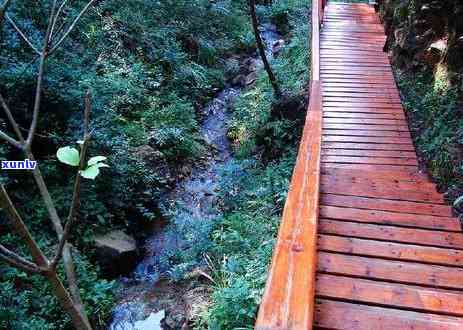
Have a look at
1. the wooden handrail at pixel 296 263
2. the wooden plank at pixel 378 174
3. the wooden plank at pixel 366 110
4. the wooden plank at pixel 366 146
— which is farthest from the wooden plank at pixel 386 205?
the wooden plank at pixel 366 110

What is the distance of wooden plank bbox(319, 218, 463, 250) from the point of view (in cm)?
367

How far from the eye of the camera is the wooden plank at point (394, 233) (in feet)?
12.0

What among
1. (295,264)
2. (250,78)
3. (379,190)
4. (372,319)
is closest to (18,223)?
(295,264)

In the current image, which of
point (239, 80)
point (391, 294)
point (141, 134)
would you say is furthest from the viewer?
point (239, 80)

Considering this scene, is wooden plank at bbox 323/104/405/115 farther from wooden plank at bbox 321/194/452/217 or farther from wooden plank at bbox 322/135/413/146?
wooden plank at bbox 321/194/452/217

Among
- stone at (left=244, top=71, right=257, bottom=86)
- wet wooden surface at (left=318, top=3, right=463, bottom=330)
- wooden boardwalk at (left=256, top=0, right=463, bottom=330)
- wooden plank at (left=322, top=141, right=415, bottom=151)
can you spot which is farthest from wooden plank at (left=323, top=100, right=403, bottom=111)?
stone at (left=244, top=71, right=257, bottom=86)

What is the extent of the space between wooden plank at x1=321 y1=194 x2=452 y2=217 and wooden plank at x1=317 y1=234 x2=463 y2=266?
29.4 inches

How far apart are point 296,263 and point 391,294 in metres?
1.14

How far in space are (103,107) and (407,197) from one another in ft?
19.2

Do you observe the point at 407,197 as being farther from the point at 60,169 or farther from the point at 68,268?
the point at 60,169

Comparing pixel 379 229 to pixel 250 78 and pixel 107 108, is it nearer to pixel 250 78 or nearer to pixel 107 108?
pixel 107 108

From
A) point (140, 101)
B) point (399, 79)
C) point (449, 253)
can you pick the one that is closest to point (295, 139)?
Result: point (399, 79)

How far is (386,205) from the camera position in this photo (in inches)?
171

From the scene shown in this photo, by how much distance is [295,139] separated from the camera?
8625 mm
